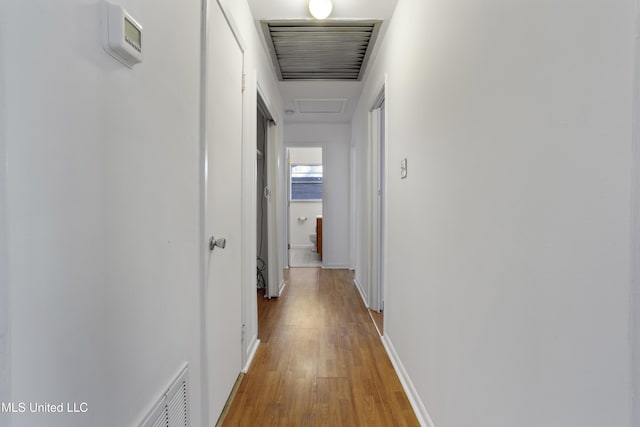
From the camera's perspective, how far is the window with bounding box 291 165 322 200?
7.45 meters

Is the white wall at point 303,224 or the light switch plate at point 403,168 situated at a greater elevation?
the light switch plate at point 403,168

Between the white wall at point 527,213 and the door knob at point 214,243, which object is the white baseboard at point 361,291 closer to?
the white wall at point 527,213

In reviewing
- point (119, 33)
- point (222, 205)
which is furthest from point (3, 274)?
point (222, 205)

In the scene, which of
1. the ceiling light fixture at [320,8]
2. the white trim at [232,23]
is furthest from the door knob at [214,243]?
the ceiling light fixture at [320,8]

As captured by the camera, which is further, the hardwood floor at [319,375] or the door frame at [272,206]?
the door frame at [272,206]

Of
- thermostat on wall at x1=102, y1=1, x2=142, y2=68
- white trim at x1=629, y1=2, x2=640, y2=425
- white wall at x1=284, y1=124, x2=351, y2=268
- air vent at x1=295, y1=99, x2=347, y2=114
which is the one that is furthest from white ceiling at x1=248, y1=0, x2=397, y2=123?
white trim at x1=629, y1=2, x2=640, y2=425

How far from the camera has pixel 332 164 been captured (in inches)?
200

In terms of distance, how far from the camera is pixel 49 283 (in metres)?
0.56

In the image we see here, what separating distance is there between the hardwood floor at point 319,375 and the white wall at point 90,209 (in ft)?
2.71

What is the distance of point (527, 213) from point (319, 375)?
1647mm

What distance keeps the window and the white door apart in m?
5.52

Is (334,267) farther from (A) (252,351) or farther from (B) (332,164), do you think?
(A) (252,351)

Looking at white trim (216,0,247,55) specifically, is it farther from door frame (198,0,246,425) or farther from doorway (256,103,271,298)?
doorway (256,103,271,298)

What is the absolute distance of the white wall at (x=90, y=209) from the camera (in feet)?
1.69
